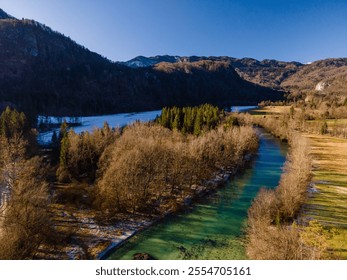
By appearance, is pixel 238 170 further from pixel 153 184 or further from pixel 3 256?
pixel 3 256

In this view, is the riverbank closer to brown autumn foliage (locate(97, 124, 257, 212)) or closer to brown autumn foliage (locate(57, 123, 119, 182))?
brown autumn foliage (locate(97, 124, 257, 212))

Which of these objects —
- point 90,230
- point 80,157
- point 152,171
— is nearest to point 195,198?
point 152,171

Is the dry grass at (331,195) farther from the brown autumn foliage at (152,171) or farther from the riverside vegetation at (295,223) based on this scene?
the brown autumn foliage at (152,171)

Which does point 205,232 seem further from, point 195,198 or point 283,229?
point 195,198

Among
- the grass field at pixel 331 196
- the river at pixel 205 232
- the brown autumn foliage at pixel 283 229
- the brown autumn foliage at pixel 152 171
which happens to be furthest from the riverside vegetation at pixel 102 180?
the grass field at pixel 331 196

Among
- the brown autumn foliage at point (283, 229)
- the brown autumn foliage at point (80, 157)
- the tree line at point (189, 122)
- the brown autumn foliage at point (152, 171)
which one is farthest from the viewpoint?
the tree line at point (189, 122)

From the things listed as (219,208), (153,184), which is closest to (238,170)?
(219,208)
